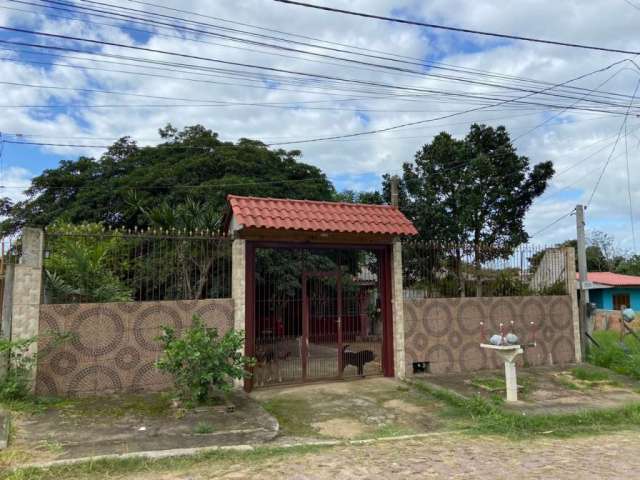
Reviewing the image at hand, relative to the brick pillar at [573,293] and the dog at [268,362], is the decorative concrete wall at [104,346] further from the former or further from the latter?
the brick pillar at [573,293]

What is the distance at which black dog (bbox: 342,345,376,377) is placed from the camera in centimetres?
905

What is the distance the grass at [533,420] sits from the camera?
626 cm

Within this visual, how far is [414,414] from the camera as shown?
7039mm

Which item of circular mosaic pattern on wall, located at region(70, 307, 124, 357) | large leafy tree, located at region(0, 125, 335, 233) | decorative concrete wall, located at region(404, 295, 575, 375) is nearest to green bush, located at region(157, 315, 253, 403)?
circular mosaic pattern on wall, located at region(70, 307, 124, 357)

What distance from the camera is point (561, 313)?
10797 mm

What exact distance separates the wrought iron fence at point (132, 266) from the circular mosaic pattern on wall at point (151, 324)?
0.34 m

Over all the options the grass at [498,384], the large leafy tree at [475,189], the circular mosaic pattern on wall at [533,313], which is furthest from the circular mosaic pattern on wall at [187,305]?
the large leafy tree at [475,189]

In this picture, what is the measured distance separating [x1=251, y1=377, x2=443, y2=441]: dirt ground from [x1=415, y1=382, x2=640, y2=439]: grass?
48 centimetres

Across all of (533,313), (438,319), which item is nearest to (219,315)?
(438,319)

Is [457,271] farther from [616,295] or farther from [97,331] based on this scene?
[616,295]

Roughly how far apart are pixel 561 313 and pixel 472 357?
2.58 metres

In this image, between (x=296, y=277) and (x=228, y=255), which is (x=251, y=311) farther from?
(x=296, y=277)

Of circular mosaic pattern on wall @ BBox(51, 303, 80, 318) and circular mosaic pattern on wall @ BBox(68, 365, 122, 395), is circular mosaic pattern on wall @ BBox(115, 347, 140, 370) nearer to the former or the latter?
circular mosaic pattern on wall @ BBox(68, 365, 122, 395)

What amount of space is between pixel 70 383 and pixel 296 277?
4.45 meters
